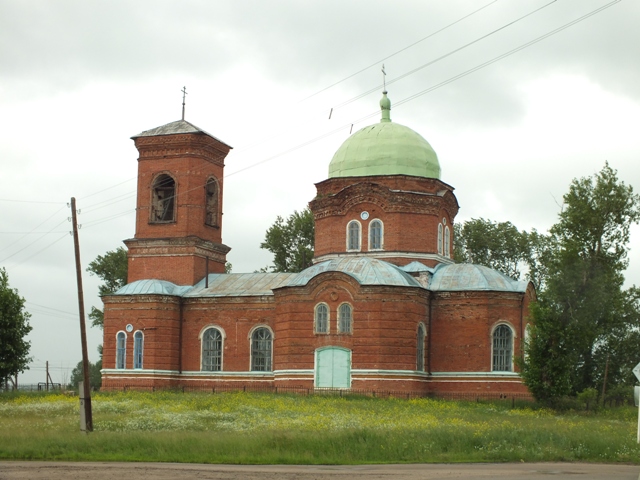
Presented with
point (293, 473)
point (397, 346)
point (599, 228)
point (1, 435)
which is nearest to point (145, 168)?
point (397, 346)

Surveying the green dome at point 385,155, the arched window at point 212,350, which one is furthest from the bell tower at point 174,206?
the green dome at point 385,155

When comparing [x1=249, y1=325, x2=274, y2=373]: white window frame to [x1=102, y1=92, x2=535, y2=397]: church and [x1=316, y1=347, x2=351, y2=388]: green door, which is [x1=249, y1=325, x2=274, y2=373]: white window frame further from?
[x1=316, y1=347, x2=351, y2=388]: green door

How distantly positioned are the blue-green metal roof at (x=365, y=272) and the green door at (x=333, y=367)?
9.29 feet

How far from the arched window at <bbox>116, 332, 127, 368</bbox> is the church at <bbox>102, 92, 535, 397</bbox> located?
0.04m

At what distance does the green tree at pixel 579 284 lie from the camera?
1411 inches

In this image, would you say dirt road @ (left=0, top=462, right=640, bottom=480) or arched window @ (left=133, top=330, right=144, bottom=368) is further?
arched window @ (left=133, top=330, right=144, bottom=368)

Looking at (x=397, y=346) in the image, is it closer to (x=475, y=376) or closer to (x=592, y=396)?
(x=475, y=376)

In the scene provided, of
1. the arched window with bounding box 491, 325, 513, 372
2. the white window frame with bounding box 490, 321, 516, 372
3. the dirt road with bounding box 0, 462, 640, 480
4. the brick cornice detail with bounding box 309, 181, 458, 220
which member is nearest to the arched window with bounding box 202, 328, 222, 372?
the brick cornice detail with bounding box 309, 181, 458, 220

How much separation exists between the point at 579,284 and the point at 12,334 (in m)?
24.0

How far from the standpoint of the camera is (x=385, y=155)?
43.9 metres

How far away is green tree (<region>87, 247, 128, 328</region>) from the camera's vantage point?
62250 millimetres

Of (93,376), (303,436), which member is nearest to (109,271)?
(93,376)

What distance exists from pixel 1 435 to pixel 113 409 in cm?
805

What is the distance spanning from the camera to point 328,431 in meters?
23.3
